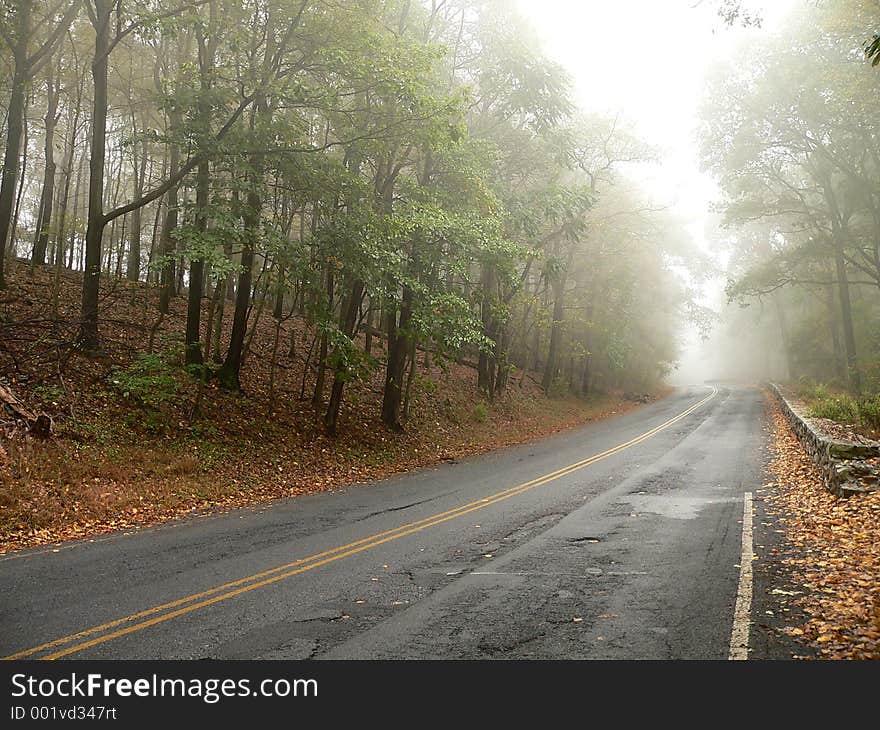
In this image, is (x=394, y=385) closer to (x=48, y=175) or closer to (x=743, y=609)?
(x=743, y=609)

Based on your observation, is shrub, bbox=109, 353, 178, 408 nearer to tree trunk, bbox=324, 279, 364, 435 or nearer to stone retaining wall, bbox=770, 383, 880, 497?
tree trunk, bbox=324, 279, 364, 435

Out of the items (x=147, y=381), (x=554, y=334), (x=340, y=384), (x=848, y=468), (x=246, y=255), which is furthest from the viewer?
(x=554, y=334)

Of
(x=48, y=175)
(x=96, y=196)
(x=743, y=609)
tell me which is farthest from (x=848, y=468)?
(x=48, y=175)

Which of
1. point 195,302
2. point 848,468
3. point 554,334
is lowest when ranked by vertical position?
point 848,468

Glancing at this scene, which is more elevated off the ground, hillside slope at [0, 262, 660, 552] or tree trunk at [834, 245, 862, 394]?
tree trunk at [834, 245, 862, 394]

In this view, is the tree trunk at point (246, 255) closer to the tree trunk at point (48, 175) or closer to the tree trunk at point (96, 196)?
the tree trunk at point (96, 196)

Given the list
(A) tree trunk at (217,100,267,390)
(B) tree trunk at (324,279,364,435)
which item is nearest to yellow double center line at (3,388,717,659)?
(B) tree trunk at (324,279,364,435)

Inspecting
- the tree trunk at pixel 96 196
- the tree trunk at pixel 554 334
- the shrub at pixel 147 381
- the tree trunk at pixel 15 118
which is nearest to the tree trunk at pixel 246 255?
the shrub at pixel 147 381

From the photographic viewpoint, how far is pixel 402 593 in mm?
6012

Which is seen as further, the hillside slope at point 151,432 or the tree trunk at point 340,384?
the tree trunk at point 340,384

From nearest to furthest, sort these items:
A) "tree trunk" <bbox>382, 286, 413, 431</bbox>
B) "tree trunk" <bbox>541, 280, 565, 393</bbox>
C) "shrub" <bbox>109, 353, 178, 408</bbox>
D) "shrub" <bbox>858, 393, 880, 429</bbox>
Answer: "shrub" <bbox>109, 353, 178, 408</bbox>, "shrub" <bbox>858, 393, 880, 429</bbox>, "tree trunk" <bbox>382, 286, 413, 431</bbox>, "tree trunk" <bbox>541, 280, 565, 393</bbox>
